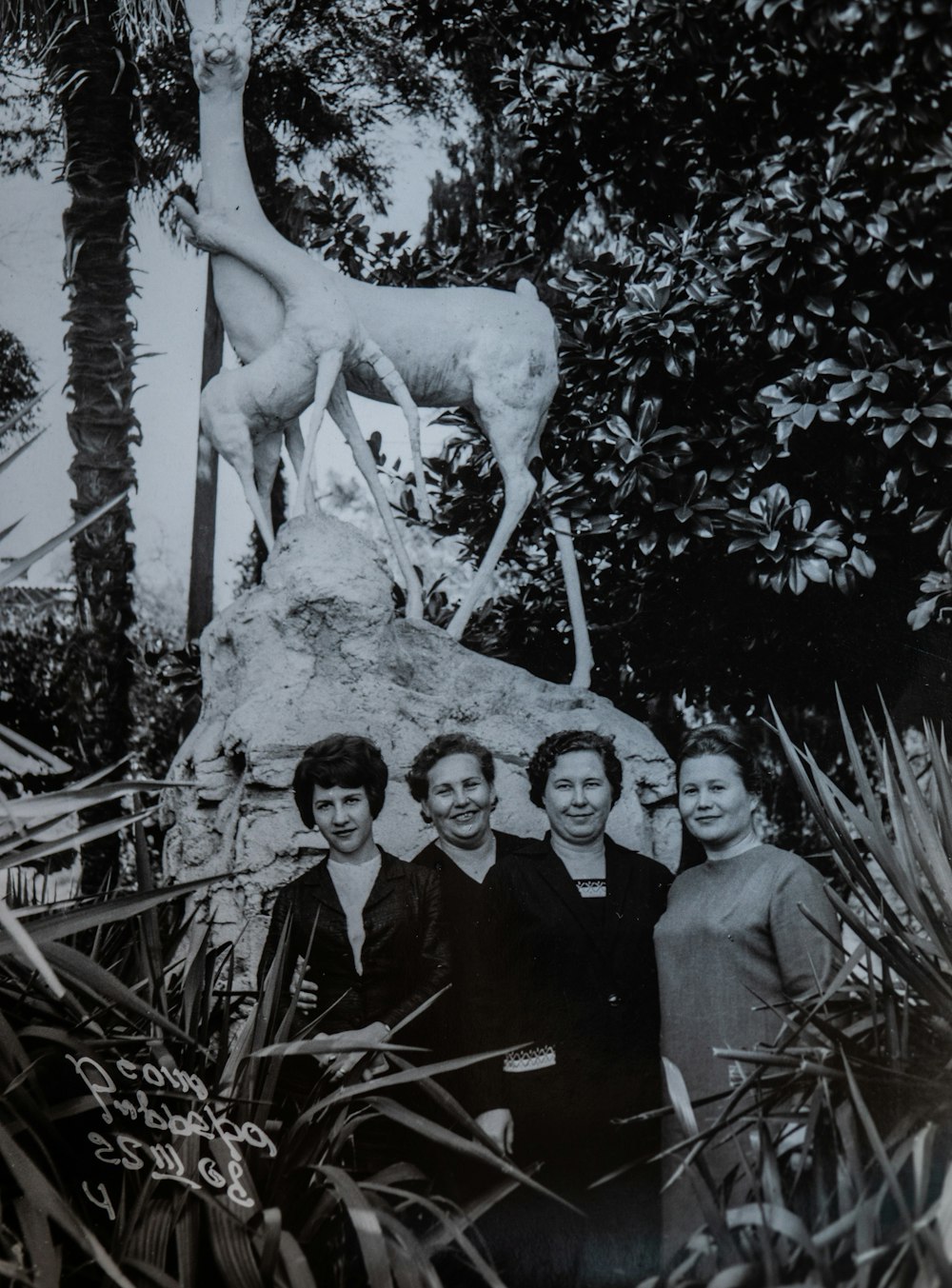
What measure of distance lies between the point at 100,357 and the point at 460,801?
1.93m

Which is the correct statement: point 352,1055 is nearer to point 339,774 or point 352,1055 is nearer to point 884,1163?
point 339,774

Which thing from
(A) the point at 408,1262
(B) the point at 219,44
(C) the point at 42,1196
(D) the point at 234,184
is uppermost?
(B) the point at 219,44

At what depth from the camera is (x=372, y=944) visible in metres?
3.80

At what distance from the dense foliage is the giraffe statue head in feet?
1.71

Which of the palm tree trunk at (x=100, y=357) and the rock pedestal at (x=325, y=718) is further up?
the palm tree trunk at (x=100, y=357)

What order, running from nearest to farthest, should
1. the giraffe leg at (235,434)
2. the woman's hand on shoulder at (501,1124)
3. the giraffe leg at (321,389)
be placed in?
the woman's hand on shoulder at (501,1124), the giraffe leg at (321,389), the giraffe leg at (235,434)

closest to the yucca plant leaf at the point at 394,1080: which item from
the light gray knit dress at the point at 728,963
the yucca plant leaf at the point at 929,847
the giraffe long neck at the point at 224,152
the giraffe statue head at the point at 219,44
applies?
the light gray knit dress at the point at 728,963

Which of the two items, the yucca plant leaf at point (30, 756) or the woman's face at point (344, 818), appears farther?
the woman's face at point (344, 818)

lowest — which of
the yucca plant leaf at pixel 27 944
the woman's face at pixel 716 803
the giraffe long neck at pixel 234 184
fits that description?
the yucca plant leaf at pixel 27 944

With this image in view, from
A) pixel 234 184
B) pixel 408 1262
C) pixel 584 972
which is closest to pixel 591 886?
pixel 584 972

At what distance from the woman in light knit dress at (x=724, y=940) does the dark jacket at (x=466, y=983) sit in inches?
19.5

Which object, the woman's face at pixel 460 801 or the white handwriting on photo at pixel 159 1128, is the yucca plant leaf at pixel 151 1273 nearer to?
the white handwriting on photo at pixel 159 1128

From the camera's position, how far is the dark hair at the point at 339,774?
3.91 meters

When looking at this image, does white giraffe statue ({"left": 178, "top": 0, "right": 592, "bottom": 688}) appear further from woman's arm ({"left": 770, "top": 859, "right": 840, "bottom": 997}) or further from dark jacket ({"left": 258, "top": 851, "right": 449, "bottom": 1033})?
woman's arm ({"left": 770, "top": 859, "right": 840, "bottom": 997})
